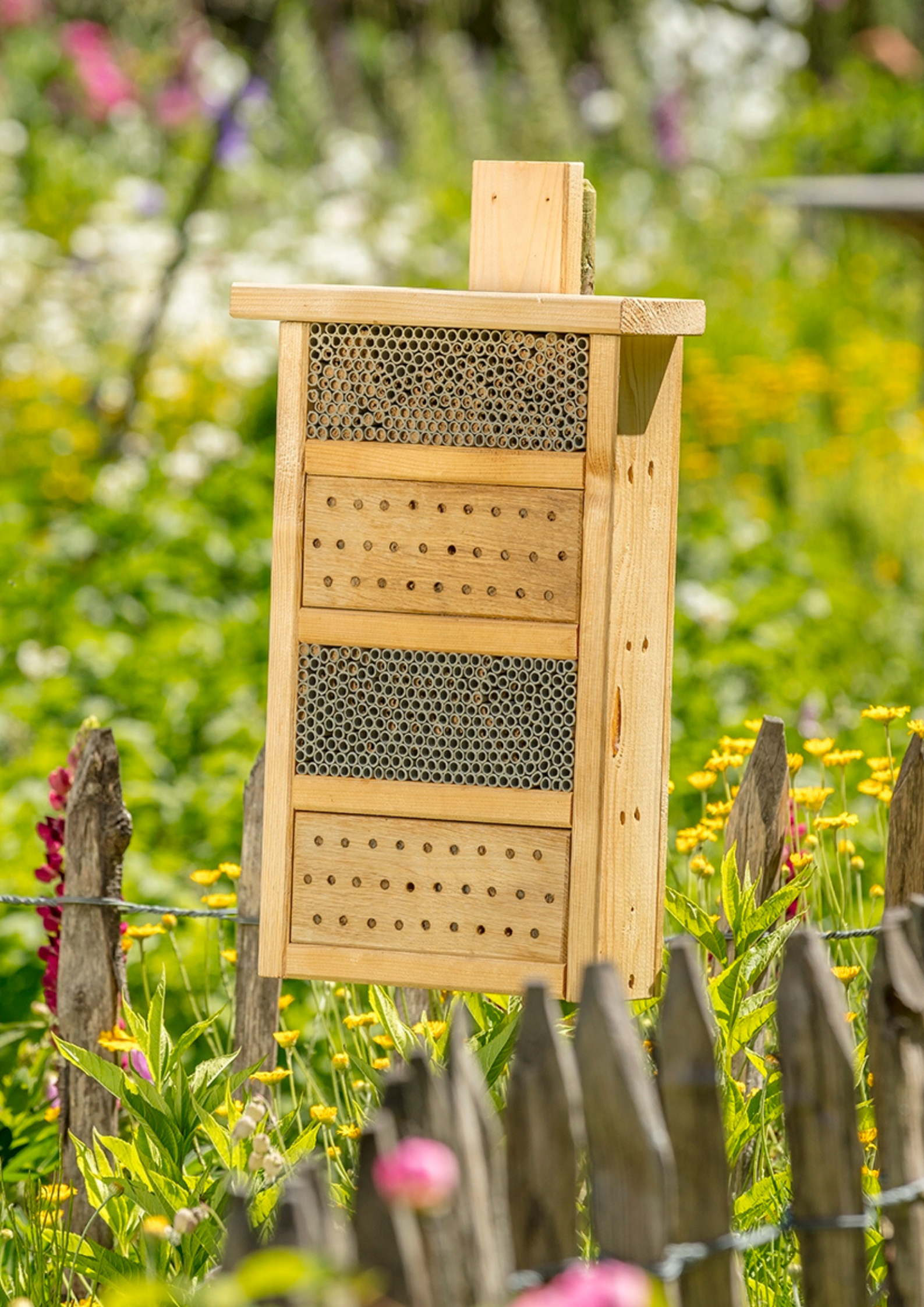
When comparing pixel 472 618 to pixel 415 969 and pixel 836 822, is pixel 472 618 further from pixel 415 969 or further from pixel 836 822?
pixel 836 822

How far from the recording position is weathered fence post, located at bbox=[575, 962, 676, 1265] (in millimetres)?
1093

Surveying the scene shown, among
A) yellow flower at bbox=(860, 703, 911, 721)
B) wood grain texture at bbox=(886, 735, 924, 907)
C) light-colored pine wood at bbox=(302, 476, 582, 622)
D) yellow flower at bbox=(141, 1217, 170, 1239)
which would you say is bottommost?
yellow flower at bbox=(141, 1217, 170, 1239)

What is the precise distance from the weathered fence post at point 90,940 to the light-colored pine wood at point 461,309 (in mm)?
666

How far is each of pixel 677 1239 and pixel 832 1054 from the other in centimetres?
19

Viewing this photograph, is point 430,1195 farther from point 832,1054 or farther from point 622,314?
point 622,314

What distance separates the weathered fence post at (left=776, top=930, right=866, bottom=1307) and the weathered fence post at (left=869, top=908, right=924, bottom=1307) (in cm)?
5

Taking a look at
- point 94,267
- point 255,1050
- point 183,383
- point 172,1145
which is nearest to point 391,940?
point 172,1145

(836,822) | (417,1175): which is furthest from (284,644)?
(417,1175)

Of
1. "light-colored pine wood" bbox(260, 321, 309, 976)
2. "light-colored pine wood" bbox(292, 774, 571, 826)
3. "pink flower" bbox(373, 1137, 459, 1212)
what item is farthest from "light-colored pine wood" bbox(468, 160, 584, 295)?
"pink flower" bbox(373, 1137, 459, 1212)

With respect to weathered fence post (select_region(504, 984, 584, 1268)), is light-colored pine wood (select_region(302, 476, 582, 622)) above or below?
above

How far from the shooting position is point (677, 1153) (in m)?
1.22

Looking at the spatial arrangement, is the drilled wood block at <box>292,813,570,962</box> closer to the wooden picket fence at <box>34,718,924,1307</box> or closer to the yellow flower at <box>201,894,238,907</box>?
the wooden picket fence at <box>34,718,924,1307</box>

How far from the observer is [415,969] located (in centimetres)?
167

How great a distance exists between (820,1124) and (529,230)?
101 centimetres
